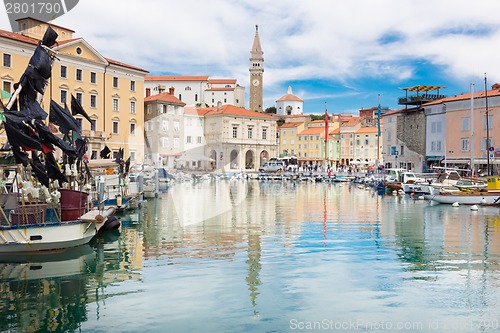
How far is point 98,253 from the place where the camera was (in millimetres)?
17891

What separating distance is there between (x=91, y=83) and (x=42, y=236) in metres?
43.1

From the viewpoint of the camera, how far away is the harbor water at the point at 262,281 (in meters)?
10.7

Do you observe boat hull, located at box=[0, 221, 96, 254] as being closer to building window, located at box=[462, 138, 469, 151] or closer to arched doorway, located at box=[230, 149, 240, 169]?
building window, located at box=[462, 138, 469, 151]

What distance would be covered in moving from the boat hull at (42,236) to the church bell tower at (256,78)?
120 metres

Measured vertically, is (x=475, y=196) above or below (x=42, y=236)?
above

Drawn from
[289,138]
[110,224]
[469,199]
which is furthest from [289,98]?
[110,224]

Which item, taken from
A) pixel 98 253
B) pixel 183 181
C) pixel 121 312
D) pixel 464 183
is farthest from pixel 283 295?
pixel 183 181

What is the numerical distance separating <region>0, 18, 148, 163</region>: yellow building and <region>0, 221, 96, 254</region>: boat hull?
32.3 meters

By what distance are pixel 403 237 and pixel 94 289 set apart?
13460 mm

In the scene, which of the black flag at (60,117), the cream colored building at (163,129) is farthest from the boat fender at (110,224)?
the cream colored building at (163,129)

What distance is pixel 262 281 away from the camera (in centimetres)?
1377

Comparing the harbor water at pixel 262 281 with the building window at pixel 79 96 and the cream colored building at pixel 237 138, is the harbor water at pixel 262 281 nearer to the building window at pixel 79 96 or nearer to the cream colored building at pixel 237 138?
the building window at pixel 79 96

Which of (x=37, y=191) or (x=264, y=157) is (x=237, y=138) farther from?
(x=37, y=191)

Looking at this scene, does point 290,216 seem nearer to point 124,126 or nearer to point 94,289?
point 94,289
